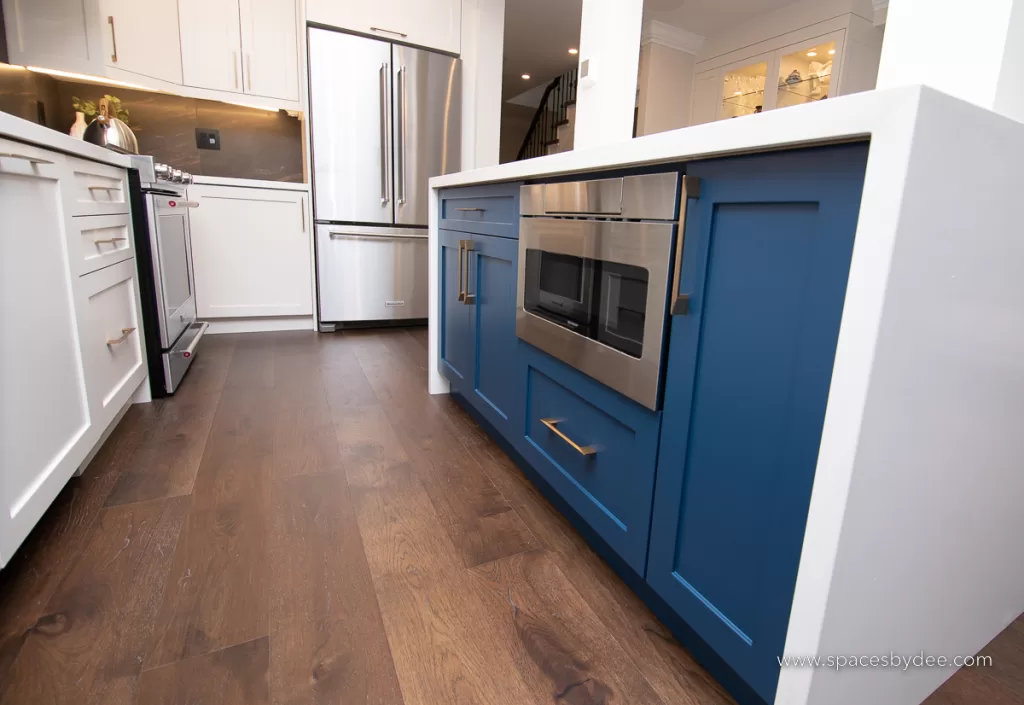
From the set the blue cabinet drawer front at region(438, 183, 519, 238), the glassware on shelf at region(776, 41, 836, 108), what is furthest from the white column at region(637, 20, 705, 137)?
the blue cabinet drawer front at region(438, 183, 519, 238)

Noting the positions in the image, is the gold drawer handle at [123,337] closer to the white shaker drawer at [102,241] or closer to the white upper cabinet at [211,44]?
the white shaker drawer at [102,241]

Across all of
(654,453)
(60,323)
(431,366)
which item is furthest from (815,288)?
(431,366)

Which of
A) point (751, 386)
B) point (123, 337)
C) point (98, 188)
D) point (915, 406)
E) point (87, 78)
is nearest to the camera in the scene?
point (915, 406)

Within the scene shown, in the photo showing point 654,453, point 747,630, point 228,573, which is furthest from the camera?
point 228,573

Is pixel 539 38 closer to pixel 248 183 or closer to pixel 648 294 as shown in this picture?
pixel 248 183

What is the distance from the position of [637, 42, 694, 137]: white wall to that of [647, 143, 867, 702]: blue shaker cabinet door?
4.99 metres

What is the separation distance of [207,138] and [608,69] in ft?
9.10

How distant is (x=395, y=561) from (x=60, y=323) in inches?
39.6

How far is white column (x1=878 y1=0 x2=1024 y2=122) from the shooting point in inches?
27.3

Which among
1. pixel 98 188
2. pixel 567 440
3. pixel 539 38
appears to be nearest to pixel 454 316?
pixel 567 440

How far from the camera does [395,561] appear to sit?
1.19m

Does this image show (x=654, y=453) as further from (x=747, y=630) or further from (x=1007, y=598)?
(x=1007, y=598)

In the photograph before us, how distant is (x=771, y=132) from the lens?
678 millimetres

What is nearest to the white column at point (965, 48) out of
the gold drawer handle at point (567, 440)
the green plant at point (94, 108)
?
the gold drawer handle at point (567, 440)
